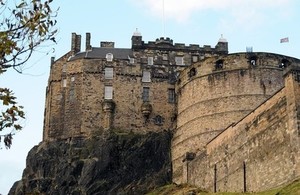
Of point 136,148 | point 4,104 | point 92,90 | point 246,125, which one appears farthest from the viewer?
point 92,90

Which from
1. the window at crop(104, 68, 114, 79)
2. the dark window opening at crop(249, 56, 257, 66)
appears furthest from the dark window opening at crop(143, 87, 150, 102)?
the dark window opening at crop(249, 56, 257, 66)

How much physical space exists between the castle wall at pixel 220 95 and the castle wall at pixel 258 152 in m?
4.06

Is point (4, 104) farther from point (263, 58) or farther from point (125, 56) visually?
point (125, 56)

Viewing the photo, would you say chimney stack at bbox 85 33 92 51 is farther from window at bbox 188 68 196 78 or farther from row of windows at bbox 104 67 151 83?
window at bbox 188 68 196 78

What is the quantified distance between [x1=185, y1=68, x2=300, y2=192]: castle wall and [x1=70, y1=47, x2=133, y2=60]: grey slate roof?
15.4 metres

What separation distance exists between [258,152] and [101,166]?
54.8 feet

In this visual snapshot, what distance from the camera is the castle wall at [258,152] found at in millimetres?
28000

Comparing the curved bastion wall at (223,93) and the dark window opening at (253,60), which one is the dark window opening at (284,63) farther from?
the dark window opening at (253,60)

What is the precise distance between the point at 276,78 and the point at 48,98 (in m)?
20.7

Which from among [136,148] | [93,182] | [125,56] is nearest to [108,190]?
[93,182]

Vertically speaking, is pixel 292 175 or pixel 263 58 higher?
pixel 263 58

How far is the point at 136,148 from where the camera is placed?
46.1 m

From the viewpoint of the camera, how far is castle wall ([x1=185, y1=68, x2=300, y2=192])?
2800cm

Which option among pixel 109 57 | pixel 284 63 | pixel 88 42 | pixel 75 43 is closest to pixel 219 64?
pixel 284 63
